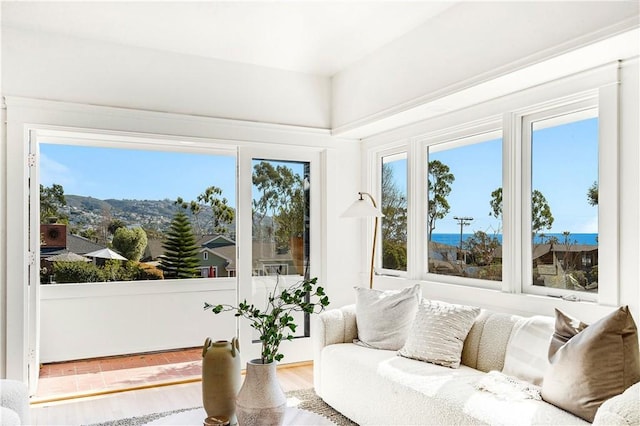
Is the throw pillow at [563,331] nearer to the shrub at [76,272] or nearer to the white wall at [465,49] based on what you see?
the white wall at [465,49]

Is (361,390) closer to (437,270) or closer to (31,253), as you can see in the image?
(437,270)

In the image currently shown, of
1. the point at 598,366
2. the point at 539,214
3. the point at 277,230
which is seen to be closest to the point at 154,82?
the point at 277,230

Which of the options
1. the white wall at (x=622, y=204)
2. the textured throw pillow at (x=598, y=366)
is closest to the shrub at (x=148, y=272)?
the white wall at (x=622, y=204)

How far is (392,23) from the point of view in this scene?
3.60 metres

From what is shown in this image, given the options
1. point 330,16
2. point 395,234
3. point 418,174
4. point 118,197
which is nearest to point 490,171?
point 418,174

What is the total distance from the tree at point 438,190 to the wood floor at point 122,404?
5.67 ft

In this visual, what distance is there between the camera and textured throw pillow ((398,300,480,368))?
301cm

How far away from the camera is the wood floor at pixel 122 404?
3.44 metres

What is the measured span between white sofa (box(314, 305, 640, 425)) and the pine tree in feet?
9.58

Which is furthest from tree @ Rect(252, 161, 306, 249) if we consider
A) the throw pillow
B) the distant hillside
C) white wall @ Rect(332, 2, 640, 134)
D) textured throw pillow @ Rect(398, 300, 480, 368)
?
the throw pillow

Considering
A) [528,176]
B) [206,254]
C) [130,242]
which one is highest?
[528,176]

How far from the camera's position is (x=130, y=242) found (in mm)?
5938

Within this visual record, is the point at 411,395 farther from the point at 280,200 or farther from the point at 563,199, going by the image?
the point at 280,200

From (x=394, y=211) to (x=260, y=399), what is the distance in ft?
9.50
